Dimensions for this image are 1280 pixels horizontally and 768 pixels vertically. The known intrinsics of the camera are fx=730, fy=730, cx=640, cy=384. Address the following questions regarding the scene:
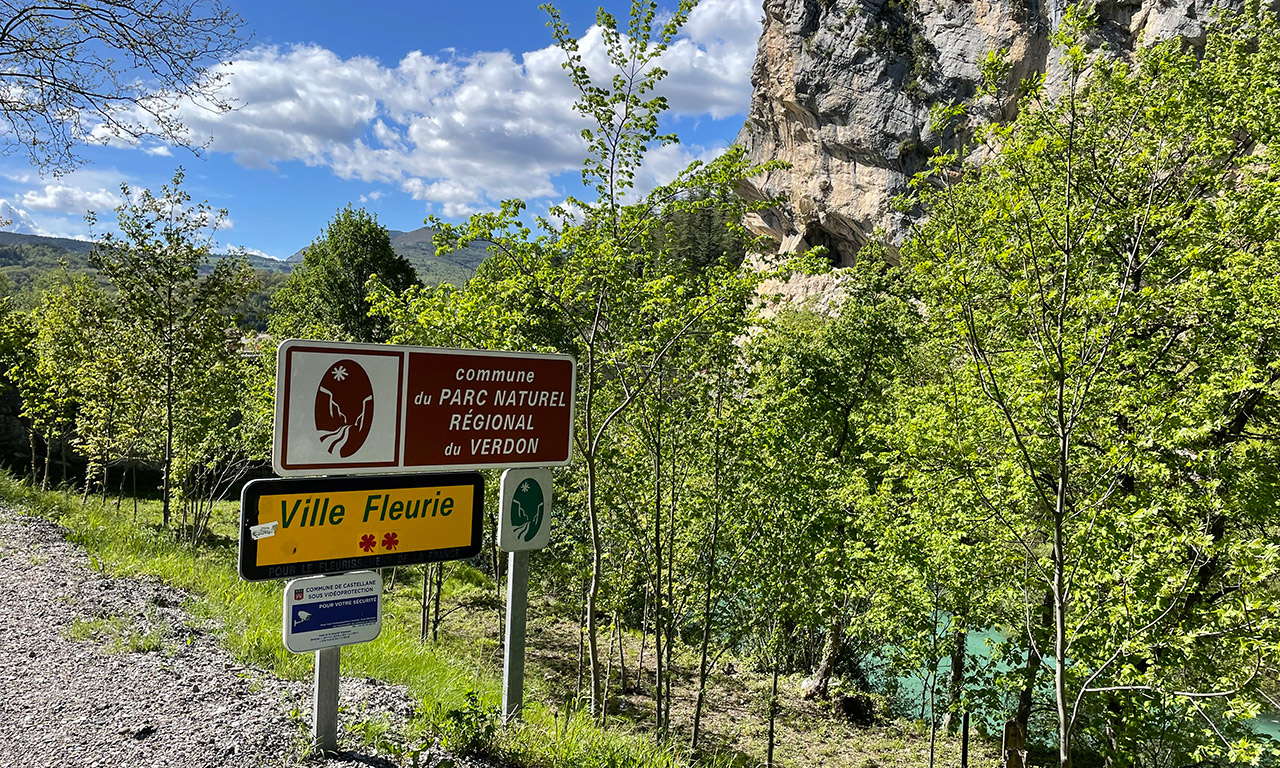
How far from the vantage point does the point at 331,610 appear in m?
3.24

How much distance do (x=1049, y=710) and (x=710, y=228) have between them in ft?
128

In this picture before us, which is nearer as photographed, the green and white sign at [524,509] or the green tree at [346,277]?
the green and white sign at [524,509]

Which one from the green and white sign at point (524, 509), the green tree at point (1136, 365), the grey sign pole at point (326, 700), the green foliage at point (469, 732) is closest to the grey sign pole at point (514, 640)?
the green and white sign at point (524, 509)

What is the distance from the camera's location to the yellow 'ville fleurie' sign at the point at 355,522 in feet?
10.0

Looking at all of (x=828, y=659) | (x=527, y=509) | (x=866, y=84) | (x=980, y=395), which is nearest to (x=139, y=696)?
(x=527, y=509)

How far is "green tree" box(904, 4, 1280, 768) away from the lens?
544cm

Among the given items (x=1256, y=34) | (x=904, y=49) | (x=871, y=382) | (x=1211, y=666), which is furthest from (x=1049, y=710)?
(x=904, y=49)

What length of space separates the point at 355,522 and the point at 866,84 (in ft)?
164

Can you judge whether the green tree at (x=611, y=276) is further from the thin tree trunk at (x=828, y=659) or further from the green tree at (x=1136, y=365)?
the thin tree trunk at (x=828, y=659)

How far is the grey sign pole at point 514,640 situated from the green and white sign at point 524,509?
0.11 m

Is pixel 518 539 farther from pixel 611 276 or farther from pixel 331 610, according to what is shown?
pixel 611 276

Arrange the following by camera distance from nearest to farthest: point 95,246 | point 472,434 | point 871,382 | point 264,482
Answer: point 264,482, point 472,434, point 95,246, point 871,382

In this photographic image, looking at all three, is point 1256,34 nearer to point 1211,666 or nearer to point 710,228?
point 1211,666

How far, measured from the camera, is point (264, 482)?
119 inches
